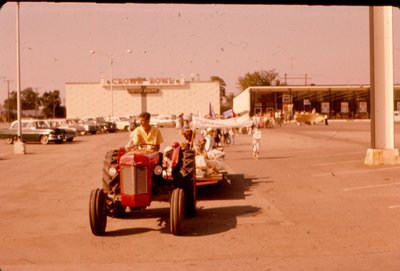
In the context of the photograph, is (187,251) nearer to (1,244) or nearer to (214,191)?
(1,244)

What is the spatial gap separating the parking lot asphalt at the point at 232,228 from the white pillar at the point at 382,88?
1.88m

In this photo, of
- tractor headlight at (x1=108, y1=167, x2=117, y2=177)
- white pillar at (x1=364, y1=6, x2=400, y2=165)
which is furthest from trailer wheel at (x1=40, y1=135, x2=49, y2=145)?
tractor headlight at (x1=108, y1=167, x2=117, y2=177)

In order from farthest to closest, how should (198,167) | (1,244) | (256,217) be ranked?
(198,167)
(256,217)
(1,244)

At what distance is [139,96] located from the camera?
94875 mm

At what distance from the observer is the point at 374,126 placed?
58.5ft

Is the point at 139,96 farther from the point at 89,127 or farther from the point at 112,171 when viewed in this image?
the point at 112,171

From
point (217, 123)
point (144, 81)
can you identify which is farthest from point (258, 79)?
point (217, 123)

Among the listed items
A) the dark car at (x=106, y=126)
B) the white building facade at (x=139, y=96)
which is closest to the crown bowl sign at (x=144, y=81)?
the white building facade at (x=139, y=96)

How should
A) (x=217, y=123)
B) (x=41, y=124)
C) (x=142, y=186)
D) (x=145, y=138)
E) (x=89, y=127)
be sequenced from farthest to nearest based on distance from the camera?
(x=89, y=127) < (x=41, y=124) < (x=217, y=123) < (x=145, y=138) < (x=142, y=186)

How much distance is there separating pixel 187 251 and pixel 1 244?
264 cm

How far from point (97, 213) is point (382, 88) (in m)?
12.2

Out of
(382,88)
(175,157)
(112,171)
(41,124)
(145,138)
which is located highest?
(382,88)

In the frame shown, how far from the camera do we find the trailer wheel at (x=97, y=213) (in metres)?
8.01

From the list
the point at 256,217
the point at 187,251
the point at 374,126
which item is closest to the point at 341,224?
the point at 256,217
